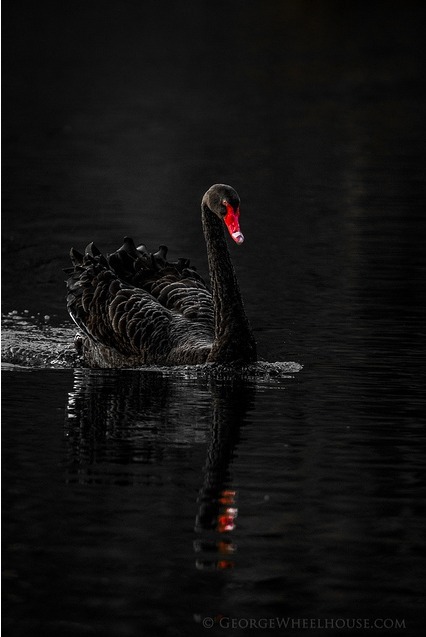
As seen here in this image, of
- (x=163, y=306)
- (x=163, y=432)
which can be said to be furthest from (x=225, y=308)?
(x=163, y=432)

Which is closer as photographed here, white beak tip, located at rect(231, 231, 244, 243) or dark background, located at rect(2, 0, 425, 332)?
white beak tip, located at rect(231, 231, 244, 243)

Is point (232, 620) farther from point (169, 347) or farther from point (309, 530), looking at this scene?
point (169, 347)

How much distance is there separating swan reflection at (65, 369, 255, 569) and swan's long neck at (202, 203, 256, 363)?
0.53 ft

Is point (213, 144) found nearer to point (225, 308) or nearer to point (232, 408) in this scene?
point (225, 308)

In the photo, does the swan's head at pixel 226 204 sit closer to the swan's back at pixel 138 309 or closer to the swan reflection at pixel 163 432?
the swan's back at pixel 138 309

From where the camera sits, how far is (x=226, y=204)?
26.8 ft

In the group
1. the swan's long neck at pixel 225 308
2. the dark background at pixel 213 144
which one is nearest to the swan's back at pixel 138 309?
the swan's long neck at pixel 225 308

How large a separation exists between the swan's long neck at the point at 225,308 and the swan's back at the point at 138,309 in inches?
5.5

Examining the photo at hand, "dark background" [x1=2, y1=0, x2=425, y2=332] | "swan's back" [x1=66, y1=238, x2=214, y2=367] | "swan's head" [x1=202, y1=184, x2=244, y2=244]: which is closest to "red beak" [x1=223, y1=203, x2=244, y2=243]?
"swan's head" [x1=202, y1=184, x2=244, y2=244]

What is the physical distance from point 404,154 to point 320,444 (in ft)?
44.3

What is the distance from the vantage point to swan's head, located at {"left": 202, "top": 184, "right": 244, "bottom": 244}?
318 inches

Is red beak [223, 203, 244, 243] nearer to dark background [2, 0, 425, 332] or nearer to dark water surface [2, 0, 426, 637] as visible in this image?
dark water surface [2, 0, 426, 637]

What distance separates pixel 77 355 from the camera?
896 centimetres

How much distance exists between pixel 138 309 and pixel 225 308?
537 millimetres
